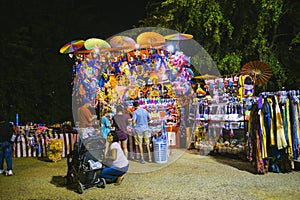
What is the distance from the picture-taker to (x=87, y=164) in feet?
20.8

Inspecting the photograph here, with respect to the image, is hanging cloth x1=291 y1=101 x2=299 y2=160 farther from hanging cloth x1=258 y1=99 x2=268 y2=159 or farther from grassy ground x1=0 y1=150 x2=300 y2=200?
hanging cloth x1=258 y1=99 x2=268 y2=159

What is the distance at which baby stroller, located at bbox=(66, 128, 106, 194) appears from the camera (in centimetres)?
624

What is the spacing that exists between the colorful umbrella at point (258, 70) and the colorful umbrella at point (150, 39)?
2691 millimetres

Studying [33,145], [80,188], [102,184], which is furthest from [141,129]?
[33,145]

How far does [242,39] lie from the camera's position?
13.8 metres

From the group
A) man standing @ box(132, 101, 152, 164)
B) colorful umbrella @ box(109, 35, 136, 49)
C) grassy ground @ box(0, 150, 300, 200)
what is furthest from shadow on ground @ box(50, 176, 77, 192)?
colorful umbrella @ box(109, 35, 136, 49)

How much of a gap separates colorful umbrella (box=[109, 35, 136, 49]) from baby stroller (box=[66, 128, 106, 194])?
410cm

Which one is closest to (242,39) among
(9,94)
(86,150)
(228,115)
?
(228,115)

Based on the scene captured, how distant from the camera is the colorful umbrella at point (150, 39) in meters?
9.38

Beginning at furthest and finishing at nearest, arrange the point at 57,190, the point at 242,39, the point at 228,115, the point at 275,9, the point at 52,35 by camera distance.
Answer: the point at 52,35 → the point at 242,39 → the point at 275,9 → the point at 228,115 → the point at 57,190

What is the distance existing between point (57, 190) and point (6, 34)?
1179 cm

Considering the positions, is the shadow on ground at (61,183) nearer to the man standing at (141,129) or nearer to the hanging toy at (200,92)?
the man standing at (141,129)

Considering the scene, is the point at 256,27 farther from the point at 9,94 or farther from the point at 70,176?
the point at 9,94

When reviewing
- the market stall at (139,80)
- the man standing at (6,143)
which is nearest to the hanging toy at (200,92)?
the market stall at (139,80)
